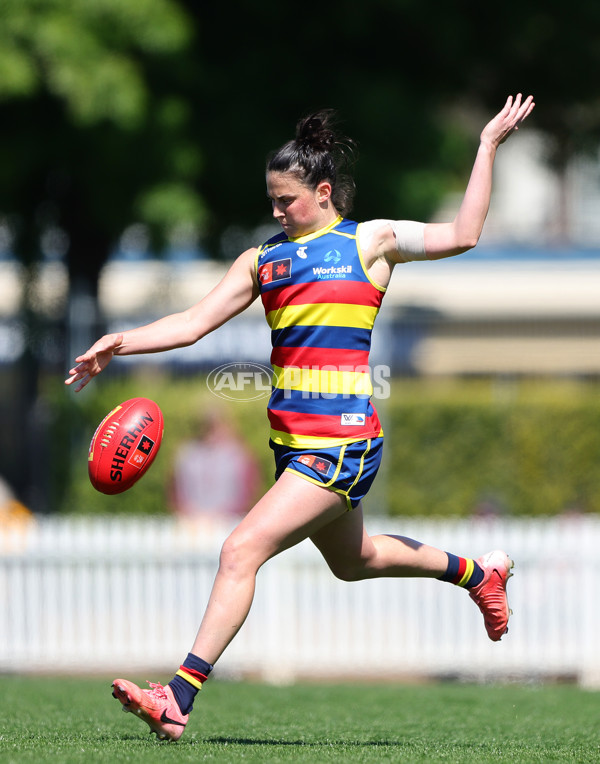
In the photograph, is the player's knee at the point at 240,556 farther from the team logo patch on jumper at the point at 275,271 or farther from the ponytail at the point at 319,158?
the ponytail at the point at 319,158

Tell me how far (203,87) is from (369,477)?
330 inches

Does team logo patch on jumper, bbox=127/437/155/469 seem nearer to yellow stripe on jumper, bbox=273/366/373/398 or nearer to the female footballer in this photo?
the female footballer

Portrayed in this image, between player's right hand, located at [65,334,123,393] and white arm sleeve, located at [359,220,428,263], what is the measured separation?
0.98 m

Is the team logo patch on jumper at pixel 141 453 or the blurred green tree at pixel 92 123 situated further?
the blurred green tree at pixel 92 123

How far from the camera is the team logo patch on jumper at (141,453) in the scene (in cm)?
486

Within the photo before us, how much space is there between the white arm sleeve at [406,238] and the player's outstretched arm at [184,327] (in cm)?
44

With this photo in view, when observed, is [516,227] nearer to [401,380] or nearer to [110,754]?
[401,380]

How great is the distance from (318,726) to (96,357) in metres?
2.08

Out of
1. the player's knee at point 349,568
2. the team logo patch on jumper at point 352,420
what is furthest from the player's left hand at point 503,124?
the player's knee at point 349,568

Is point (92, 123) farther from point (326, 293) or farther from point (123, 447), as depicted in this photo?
point (326, 293)

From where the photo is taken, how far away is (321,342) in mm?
4574

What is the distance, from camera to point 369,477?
4.64 m

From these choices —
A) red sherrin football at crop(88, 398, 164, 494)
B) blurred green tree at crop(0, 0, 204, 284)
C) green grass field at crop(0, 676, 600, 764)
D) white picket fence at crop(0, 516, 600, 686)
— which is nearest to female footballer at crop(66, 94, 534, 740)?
red sherrin football at crop(88, 398, 164, 494)

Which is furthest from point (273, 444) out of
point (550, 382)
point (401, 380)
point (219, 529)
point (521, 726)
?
point (550, 382)
